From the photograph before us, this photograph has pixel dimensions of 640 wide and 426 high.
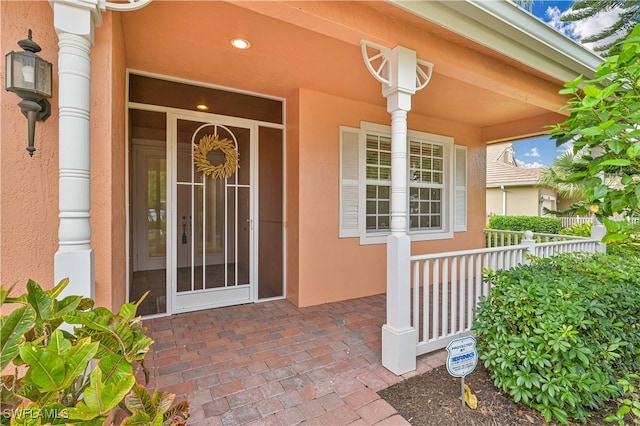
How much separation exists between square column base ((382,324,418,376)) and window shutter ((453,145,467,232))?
3.39 m

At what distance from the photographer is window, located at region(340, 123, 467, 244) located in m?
4.17

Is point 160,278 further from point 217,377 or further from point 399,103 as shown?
point 399,103

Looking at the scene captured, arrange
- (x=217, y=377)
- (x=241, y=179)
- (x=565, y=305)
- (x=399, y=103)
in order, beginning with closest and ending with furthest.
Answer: (x=565, y=305)
(x=217, y=377)
(x=399, y=103)
(x=241, y=179)

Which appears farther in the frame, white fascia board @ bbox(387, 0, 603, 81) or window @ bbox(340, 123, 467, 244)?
window @ bbox(340, 123, 467, 244)

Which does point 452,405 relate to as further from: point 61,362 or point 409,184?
point 409,184

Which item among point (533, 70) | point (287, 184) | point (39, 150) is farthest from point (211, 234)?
point (533, 70)

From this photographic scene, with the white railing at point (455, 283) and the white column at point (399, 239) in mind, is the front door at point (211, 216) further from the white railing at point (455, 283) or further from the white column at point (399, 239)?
the white railing at point (455, 283)

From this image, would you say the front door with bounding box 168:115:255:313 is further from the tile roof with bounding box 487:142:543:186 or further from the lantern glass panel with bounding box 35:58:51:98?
the tile roof with bounding box 487:142:543:186

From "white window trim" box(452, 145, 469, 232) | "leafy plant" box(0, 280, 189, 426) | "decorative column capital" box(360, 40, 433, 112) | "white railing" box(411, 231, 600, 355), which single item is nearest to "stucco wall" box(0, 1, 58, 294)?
"leafy plant" box(0, 280, 189, 426)

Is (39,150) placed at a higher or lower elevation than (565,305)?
higher

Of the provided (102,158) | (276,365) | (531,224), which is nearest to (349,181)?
(276,365)

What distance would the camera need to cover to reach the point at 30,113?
4.94 ft

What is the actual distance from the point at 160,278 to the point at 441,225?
14.7 feet

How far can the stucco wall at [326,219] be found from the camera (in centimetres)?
380
